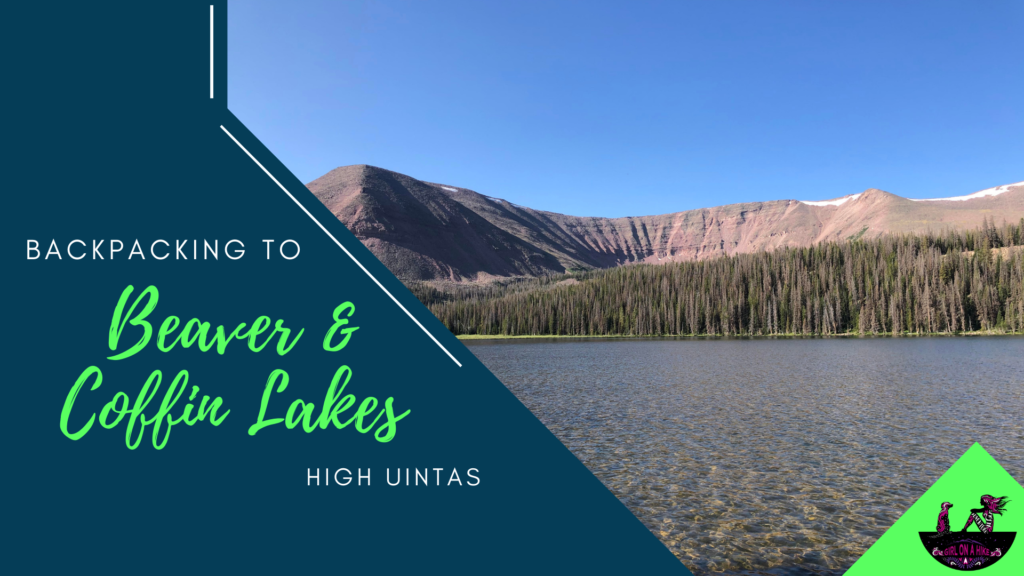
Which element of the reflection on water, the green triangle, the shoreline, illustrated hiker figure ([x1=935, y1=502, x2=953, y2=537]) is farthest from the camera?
the shoreline

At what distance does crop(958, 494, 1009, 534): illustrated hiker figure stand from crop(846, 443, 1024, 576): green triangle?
6 cm

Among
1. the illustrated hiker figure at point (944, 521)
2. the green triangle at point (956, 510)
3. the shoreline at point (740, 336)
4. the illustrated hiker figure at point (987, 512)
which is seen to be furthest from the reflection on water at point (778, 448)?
the shoreline at point (740, 336)

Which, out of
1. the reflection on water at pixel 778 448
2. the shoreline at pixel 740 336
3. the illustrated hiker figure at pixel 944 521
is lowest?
the reflection on water at pixel 778 448

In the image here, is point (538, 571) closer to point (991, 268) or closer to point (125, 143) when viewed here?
point (125, 143)

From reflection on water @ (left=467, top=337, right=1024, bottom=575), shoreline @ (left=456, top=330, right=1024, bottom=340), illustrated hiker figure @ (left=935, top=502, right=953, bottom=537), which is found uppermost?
shoreline @ (left=456, top=330, right=1024, bottom=340)

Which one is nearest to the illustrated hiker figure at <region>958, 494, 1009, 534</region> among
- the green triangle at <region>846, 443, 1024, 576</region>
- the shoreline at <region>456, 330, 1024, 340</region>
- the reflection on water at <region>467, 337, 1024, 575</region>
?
the green triangle at <region>846, 443, 1024, 576</region>

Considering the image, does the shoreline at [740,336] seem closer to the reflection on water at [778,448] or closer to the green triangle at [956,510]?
the reflection on water at [778,448]

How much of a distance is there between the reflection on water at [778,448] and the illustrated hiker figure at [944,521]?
2.39 meters

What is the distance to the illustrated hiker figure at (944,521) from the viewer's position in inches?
348

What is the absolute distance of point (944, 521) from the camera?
890cm

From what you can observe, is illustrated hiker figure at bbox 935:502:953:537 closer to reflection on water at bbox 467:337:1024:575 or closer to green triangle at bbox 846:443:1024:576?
green triangle at bbox 846:443:1024:576

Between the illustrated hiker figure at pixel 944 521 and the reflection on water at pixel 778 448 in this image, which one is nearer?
the illustrated hiker figure at pixel 944 521

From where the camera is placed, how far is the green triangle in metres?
8.71

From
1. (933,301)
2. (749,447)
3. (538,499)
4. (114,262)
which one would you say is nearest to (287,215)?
(114,262)
